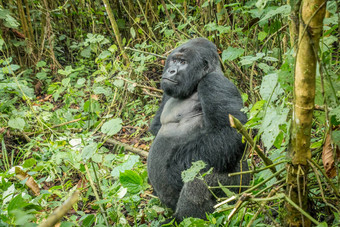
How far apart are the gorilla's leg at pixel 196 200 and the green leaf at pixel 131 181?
→ 1.26ft

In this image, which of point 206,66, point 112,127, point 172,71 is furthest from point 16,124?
point 206,66

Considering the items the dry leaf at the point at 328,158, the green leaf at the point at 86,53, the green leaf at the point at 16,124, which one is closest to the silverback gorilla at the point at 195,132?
the dry leaf at the point at 328,158

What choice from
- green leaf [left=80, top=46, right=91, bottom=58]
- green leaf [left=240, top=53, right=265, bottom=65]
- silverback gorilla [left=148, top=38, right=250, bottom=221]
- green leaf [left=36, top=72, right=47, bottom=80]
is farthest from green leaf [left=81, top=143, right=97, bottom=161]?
green leaf [left=80, top=46, right=91, bottom=58]

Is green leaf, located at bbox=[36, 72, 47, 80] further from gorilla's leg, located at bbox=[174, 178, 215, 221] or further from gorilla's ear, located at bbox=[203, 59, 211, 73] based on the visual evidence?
gorilla's leg, located at bbox=[174, 178, 215, 221]

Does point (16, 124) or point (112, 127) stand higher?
point (112, 127)

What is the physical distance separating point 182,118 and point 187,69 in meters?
0.40

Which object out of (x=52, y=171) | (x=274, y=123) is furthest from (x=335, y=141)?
(x=52, y=171)

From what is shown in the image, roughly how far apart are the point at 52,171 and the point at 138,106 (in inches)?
79.5

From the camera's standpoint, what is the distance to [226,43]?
461cm

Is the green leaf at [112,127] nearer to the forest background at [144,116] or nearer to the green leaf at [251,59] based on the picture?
the forest background at [144,116]

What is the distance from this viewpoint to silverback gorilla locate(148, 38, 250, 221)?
2.79m

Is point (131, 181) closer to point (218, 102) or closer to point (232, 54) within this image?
point (218, 102)

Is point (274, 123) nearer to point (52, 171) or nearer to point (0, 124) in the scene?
point (52, 171)

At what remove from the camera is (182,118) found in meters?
3.14
